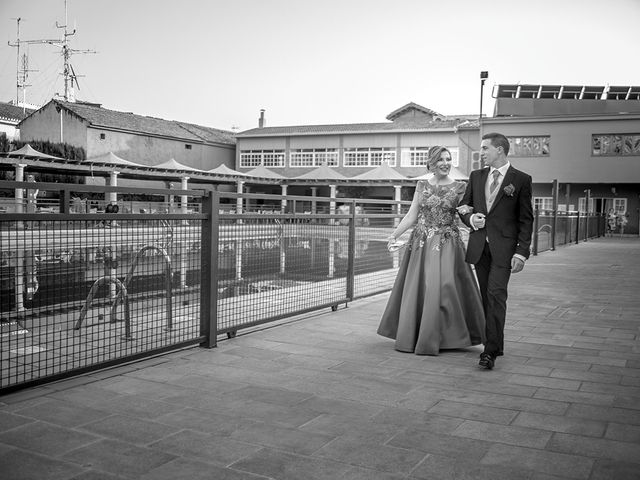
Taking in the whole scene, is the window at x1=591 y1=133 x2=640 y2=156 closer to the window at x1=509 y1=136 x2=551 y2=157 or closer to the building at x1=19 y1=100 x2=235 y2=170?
the window at x1=509 y1=136 x2=551 y2=157

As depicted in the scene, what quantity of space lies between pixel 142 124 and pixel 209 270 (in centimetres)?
4747

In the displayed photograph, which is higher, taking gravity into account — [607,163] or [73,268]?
[607,163]

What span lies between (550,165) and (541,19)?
23.2m

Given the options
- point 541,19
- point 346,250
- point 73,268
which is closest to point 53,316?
point 73,268

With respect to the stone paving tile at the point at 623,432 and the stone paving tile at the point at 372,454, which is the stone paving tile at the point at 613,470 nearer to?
the stone paving tile at the point at 623,432

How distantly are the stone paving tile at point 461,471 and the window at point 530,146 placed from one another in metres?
41.6

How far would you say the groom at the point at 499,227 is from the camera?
5.11 metres

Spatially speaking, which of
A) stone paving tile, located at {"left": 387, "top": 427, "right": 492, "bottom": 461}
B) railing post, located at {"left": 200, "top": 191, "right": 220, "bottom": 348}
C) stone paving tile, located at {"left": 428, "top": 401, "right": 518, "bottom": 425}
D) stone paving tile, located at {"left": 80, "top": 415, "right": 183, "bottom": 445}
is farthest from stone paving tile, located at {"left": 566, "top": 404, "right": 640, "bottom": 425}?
railing post, located at {"left": 200, "top": 191, "right": 220, "bottom": 348}

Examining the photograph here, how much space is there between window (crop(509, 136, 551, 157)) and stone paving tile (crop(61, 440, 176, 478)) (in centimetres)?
4193

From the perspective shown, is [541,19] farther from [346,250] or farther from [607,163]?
[607,163]

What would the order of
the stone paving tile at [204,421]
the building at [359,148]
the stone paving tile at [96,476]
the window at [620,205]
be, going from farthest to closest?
the building at [359,148] → the window at [620,205] → the stone paving tile at [204,421] → the stone paving tile at [96,476]

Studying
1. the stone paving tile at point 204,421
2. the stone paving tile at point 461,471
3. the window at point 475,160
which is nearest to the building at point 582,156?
the window at point 475,160

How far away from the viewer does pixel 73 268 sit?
4711 mm

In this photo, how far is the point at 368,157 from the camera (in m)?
53.0
